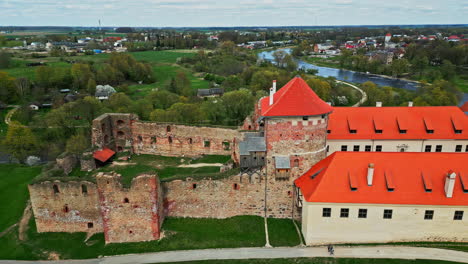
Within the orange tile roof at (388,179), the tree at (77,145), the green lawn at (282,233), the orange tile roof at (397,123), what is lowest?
the green lawn at (282,233)

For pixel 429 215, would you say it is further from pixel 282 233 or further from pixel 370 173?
pixel 282 233

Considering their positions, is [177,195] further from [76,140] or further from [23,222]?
[76,140]

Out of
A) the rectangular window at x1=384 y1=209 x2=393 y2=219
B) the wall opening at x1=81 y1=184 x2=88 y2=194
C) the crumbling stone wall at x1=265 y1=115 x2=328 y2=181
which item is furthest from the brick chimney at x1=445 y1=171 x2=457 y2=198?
the wall opening at x1=81 y1=184 x2=88 y2=194

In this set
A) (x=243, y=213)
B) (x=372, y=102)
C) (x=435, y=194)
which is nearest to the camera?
(x=435, y=194)

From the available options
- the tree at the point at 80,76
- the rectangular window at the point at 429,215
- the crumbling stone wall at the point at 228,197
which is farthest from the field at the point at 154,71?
the rectangular window at the point at 429,215

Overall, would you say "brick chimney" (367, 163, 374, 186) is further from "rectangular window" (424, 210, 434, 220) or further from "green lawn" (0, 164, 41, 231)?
"green lawn" (0, 164, 41, 231)

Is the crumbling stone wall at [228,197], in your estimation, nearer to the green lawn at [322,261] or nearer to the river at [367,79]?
the green lawn at [322,261]

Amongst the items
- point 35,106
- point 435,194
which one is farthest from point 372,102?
point 35,106
